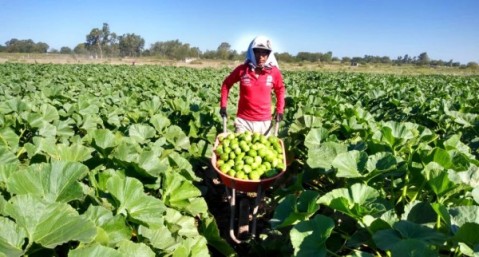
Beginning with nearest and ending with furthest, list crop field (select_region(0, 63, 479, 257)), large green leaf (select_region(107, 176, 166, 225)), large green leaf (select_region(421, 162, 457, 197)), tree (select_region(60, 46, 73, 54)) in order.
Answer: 1. crop field (select_region(0, 63, 479, 257))
2. large green leaf (select_region(107, 176, 166, 225))
3. large green leaf (select_region(421, 162, 457, 197))
4. tree (select_region(60, 46, 73, 54))

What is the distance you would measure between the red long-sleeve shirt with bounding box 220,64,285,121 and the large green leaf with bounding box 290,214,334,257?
3.06 metres

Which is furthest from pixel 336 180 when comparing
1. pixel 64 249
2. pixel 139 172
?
pixel 64 249

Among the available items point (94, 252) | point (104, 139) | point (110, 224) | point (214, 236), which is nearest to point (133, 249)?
point (110, 224)

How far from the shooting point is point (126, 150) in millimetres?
2531

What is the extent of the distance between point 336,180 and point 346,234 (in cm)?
97

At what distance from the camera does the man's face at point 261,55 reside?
480 centimetres

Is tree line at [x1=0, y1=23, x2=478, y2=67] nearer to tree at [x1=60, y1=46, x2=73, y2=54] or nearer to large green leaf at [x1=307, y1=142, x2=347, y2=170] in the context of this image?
tree at [x1=60, y1=46, x2=73, y2=54]

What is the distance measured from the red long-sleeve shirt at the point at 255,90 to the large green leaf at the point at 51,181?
3.31 m

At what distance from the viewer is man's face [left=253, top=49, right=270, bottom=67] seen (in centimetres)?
480

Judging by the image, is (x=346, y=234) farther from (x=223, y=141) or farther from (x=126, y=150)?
(x=223, y=141)

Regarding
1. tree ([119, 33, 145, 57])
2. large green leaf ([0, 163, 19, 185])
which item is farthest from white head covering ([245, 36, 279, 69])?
tree ([119, 33, 145, 57])

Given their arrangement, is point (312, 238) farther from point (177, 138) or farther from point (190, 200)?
point (177, 138)

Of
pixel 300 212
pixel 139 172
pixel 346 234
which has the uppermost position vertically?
pixel 139 172

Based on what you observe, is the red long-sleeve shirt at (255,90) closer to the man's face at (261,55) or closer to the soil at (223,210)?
the man's face at (261,55)
